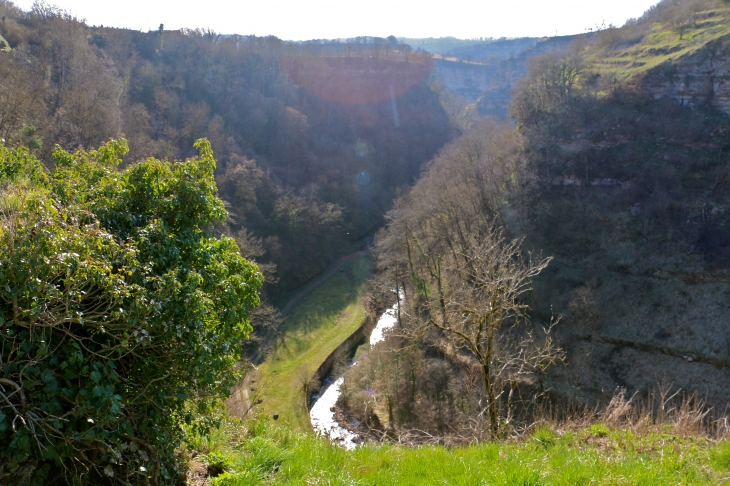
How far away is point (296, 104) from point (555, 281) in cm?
4330

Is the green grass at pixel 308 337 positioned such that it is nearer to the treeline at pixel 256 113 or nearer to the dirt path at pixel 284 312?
the dirt path at pixel 284 312

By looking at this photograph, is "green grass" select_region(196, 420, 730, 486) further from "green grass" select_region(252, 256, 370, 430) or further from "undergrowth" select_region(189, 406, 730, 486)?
"green grass" select_region(252, 256, 370, 430)

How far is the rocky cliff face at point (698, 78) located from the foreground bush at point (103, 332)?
36.5 meters

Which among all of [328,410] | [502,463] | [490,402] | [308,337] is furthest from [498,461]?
[308,337]

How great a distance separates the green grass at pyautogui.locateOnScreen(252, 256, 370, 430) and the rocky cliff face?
82.6 ft

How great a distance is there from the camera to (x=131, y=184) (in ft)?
19.6

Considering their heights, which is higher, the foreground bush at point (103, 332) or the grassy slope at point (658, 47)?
the grassy slope at point (658, 47)

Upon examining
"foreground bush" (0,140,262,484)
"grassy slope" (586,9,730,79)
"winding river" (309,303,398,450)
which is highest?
"grassy slope" (586,9,730,79)

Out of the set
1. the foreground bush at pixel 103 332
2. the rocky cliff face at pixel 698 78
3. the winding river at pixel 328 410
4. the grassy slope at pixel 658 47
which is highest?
the grassy slope at pixel 658 47

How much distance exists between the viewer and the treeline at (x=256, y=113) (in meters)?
27.9

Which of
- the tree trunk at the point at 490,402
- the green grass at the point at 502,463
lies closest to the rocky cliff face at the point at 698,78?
the tree trunk at the point at 490,402

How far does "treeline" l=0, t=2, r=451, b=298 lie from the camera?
91.6 feet

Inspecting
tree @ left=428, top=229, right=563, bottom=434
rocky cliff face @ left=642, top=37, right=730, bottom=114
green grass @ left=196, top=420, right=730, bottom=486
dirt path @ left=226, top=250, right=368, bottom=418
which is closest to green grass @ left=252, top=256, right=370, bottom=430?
dirt path @ left=226, top=250, right=368, bottom=418

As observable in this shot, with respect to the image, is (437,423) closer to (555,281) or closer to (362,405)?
(362,405)
